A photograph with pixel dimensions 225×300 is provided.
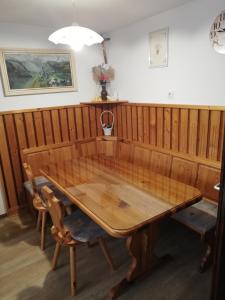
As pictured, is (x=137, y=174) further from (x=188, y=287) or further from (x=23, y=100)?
(x=23, y=100)

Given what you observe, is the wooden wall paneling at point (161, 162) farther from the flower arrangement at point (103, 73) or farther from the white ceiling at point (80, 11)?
the white ceiling at point (80, 11)

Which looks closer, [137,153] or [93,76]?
[137,153]

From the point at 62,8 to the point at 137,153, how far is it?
6.15ft

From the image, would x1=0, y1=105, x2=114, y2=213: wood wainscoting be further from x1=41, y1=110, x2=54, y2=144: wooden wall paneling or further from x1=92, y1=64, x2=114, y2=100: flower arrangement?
x1=92, y1=64, x2=114, y2=100: flower arrangement

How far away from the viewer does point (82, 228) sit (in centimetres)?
196

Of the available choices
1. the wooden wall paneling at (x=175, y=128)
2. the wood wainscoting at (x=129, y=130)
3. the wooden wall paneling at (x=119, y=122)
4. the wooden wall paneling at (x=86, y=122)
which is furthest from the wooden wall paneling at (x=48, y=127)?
the wooden wall paneling at (x=175, y=128)

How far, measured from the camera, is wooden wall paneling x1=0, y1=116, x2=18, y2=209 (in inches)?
113

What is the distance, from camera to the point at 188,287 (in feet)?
6.26

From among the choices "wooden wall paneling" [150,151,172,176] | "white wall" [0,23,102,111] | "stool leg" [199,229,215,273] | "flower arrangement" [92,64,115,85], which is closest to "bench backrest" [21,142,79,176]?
"white wall" [0,23,102,111]

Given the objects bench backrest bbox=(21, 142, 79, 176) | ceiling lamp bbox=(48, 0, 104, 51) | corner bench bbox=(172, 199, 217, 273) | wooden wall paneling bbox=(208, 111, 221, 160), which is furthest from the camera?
bench backrest bbox=(21, 142, 79, 176)

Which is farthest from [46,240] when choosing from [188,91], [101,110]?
[188,91]

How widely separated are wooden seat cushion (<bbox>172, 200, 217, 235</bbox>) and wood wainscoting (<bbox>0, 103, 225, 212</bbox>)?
0.31 meters

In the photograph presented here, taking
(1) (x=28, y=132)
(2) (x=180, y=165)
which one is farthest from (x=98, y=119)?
(2) (x=180, y=165)

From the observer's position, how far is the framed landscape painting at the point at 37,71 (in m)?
2.80
